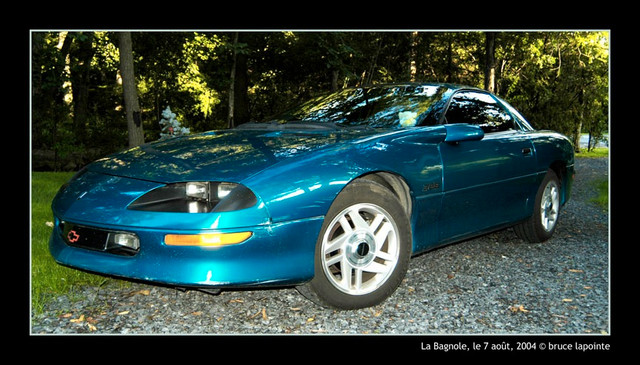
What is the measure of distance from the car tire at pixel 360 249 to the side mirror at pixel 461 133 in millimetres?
678

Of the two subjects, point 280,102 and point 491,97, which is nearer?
point 491,97

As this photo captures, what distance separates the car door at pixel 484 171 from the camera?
3867 mm

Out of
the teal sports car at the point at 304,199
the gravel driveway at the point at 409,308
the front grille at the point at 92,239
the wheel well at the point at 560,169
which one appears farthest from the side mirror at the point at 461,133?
the front grille at the point at 92,239

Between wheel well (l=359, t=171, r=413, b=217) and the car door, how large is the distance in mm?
315

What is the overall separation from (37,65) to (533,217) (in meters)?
9.72

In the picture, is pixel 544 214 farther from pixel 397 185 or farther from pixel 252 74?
pixel 252 74

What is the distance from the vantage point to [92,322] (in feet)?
10.1

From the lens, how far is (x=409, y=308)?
3.38 meters

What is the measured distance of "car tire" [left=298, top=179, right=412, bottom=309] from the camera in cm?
311

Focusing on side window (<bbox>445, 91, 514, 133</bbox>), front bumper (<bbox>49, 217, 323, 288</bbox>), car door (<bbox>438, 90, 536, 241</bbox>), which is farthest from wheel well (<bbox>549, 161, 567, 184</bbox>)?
front bumper (<bbox>49, 217, 323, 288</bbox>)

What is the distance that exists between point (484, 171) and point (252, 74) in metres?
17.0

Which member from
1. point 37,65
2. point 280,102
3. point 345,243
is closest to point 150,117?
point 280,102

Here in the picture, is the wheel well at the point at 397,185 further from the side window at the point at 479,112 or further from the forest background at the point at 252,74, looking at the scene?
the forest background at the point at 252,74

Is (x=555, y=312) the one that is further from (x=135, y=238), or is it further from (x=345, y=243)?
(x=135, y=238)
